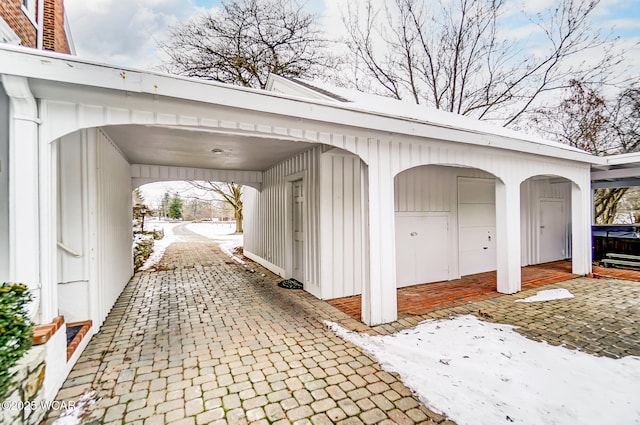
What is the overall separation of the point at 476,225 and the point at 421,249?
5.96 ft

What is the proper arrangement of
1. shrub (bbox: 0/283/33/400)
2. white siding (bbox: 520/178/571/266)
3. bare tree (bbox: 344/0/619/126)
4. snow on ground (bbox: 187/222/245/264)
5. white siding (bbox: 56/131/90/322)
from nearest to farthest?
shrub (bbox: 0/283/33/400), white siding (bbox: 56/131/90/322), white siding (bbox: 520/178/571/266), bare tree (bbox: 344/0/619/126), snow on ground (bbox: 187/222/245/264)

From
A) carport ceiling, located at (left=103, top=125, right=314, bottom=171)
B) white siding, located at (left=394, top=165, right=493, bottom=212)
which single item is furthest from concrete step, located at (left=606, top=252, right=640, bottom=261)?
carport ceiling, located at (left=103, top=125, right=314, bottom=171)

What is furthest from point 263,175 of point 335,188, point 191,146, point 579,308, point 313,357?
point 579,308

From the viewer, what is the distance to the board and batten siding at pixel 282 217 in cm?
522

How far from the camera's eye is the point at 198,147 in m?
5.18

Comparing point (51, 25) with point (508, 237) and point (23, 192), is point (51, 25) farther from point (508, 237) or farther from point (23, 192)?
point (508, 237)

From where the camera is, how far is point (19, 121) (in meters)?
2.24

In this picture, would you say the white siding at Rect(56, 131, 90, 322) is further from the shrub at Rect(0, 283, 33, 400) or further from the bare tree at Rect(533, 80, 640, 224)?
the bare tree at Rect(533, 80, 640, 224)

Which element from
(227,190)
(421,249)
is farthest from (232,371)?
(227,190)

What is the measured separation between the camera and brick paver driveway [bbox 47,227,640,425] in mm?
2145

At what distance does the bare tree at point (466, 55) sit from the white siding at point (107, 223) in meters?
11.1

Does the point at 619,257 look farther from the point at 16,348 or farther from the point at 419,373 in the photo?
the point at 16,348

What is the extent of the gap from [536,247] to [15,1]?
12.6m

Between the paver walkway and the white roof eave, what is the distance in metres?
2.56
